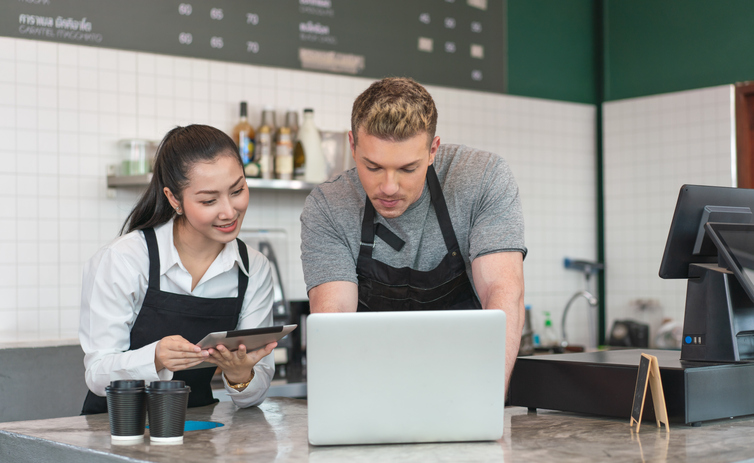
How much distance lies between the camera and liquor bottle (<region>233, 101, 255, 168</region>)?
136 inches

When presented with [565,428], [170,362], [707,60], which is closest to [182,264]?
[170,362]

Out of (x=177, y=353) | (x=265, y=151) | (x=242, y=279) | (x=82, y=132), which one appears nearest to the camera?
(x=177, y=353)

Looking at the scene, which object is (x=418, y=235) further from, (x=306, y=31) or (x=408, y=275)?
(x=306, y=31)

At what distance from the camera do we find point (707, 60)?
4391 millimetres

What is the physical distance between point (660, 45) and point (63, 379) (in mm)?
3627

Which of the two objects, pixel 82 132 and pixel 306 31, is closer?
pixel 82 132

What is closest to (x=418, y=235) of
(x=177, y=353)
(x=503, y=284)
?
(x=503, y=284)

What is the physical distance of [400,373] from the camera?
125 centimetres

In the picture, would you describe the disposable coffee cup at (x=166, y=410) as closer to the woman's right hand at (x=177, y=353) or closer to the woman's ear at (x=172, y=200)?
the woman's right hand at (x=177, y=353)

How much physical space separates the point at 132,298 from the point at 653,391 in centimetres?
113

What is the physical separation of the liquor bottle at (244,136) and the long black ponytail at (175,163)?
4.92 feet

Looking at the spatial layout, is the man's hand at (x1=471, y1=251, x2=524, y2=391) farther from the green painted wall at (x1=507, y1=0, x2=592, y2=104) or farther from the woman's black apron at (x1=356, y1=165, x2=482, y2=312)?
the green painted wall at (x1=507, y1=0, x2=592, y2=104)

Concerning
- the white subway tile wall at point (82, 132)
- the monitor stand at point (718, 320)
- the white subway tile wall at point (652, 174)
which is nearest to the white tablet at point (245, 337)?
the monitor stand at point (718, 320)

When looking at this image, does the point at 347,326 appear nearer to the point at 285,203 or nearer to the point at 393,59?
the point at 285,203
